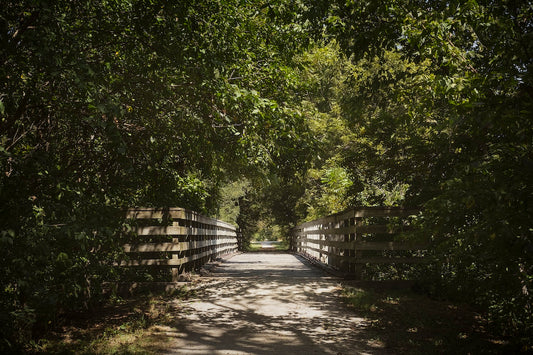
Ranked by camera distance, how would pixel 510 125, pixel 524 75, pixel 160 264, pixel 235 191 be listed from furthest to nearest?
1. pixel 235 191
2. pixel 160 264
3. pixel 510 125
4. pixel 524 75

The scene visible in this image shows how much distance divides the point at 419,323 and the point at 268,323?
216cm

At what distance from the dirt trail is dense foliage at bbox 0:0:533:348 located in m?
1.46

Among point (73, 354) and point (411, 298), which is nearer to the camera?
point (73, 354)

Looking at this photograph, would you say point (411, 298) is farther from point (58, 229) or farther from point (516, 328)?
point (58, 229)

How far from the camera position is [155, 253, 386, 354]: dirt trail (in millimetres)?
5027

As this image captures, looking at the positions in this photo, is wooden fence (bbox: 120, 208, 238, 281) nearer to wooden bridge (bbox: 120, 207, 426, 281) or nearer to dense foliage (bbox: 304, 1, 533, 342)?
wooden bridge (bbox: 120, 207, 426, 281)

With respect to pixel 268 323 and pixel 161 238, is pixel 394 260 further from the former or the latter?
pixel 161 238

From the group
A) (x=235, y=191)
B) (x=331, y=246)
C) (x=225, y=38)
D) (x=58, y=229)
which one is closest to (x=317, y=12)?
(x=225, y=38)

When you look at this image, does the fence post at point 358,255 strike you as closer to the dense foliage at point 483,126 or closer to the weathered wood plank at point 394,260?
the weathered wood plank at point 394,260

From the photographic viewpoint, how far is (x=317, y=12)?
5941mm

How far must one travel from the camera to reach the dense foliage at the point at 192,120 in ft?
12.7

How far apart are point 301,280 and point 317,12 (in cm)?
611

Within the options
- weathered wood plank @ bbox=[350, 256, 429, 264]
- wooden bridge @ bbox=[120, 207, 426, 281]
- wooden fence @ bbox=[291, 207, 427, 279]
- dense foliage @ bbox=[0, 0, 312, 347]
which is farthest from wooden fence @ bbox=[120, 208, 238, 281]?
weathered wood plank @ bbox=[350, 256, 429, 264]

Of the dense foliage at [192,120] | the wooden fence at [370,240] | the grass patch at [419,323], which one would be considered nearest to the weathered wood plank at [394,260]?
the wooden fence at [370,240]
